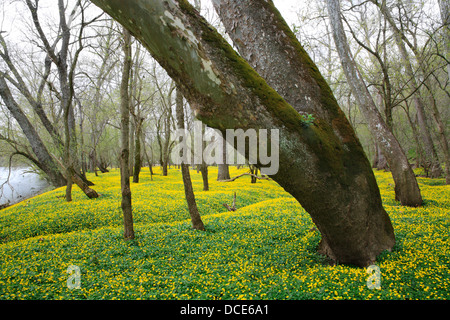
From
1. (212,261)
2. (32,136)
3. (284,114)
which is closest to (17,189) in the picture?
(32,136)

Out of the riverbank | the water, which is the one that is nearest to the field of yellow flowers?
the riverbank

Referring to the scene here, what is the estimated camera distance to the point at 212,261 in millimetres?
4480

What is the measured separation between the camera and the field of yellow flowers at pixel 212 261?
10.3 feet

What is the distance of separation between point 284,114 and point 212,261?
2934 mm

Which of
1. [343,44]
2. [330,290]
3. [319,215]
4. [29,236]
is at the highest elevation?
[343,44]

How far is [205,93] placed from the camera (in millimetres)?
2674

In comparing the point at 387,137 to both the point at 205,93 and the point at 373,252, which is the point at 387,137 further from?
the point at 205,93

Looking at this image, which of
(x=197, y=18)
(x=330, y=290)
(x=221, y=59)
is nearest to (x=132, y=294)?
(x=330, y=290)

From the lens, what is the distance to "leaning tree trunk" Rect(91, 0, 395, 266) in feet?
8.49

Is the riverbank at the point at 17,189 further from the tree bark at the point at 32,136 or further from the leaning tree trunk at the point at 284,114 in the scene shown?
the leaning tree trunk at the point at 284,114

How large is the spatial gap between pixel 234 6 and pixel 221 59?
73.0 inches

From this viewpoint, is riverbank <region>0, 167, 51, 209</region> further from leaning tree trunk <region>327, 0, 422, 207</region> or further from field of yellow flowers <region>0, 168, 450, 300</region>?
leaning tree trunk <region>327, 0, 422, 207</region>

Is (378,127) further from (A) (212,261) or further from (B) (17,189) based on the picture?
(B) (17,189)

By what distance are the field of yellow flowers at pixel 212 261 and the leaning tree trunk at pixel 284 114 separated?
0.69 metres
